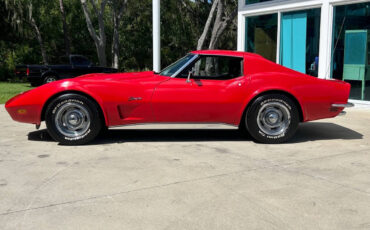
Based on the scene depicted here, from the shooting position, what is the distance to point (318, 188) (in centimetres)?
391

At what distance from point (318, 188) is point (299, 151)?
5.22 ft

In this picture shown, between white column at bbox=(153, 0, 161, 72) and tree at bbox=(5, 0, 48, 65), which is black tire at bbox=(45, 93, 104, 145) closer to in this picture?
white column at bbox=(153, 0, 161, 72)

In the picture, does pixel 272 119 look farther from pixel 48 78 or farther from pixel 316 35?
pixel 48 78

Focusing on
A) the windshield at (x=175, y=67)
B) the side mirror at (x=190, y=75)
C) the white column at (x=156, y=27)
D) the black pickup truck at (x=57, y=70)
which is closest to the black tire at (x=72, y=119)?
the windshield at (x=175, y=67)

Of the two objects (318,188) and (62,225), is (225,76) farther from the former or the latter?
(62,225)

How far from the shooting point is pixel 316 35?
1071 centimetres

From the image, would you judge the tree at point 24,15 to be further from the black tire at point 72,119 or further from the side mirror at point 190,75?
the side mirror at point 190,75

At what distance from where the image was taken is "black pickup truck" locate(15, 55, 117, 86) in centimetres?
1594

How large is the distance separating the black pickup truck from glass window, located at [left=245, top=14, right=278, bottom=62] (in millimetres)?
6681

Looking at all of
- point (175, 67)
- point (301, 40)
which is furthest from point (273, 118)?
point (301, 40)

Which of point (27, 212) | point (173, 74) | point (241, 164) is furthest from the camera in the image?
point (173, 74)

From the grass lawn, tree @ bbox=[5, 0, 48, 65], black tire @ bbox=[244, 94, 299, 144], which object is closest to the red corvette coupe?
black tire @ bbox=[244, 94, 299, 144]

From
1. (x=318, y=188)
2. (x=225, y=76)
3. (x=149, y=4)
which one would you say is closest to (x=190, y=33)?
(x=149, y=4)

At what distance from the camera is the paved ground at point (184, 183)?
125 inches
